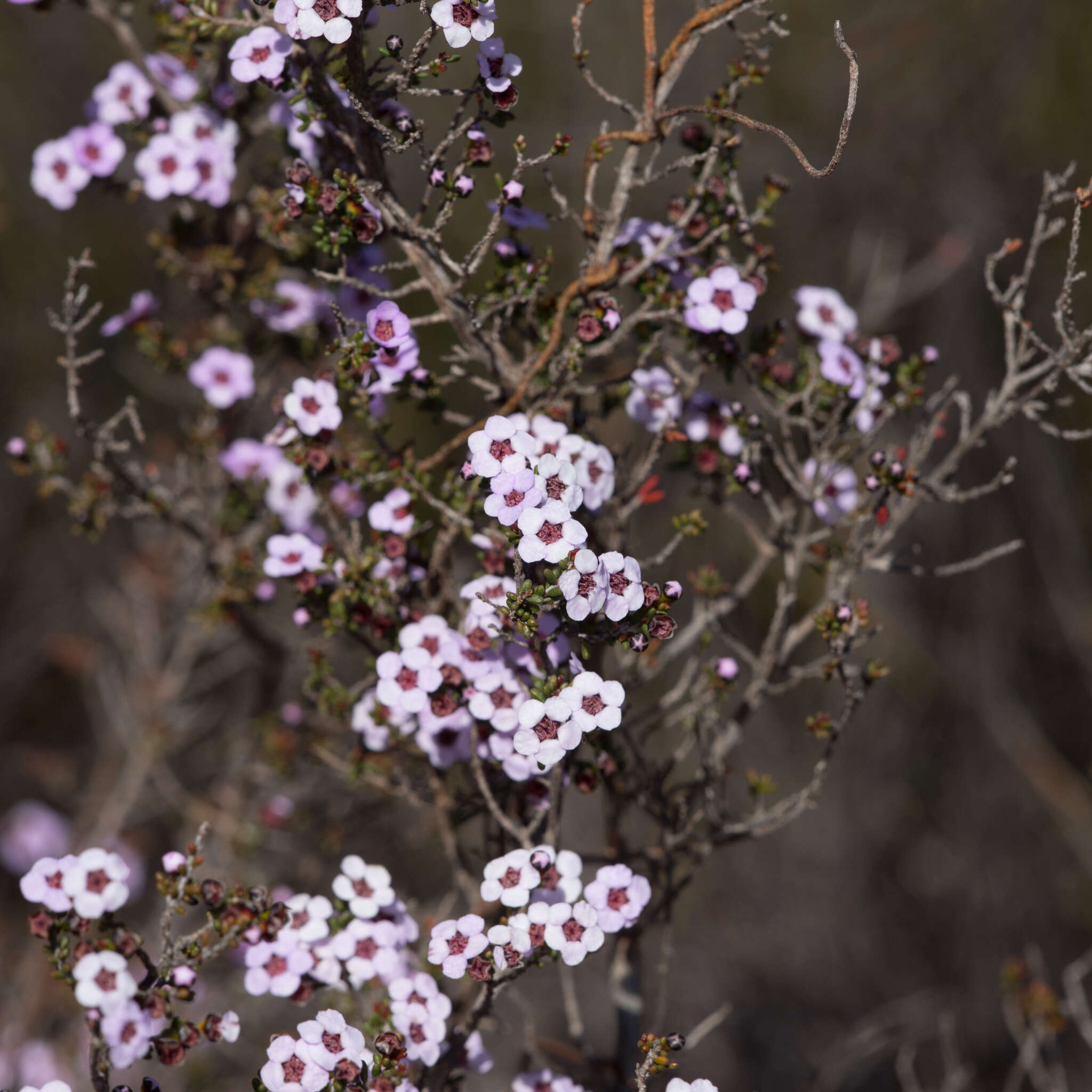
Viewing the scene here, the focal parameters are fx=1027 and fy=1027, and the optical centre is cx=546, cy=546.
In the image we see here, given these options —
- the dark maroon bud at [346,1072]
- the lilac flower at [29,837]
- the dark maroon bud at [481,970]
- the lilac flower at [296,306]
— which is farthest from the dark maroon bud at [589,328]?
the lilac flower at [29,837]

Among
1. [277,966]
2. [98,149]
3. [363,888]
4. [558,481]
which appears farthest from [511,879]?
[98,149]

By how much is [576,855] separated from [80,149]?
400cm

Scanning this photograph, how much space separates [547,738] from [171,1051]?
160cm

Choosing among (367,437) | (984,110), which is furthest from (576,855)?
(984,110)

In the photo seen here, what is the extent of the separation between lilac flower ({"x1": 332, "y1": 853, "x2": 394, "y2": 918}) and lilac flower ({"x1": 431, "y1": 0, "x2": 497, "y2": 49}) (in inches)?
111

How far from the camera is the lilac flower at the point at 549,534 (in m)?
2.96

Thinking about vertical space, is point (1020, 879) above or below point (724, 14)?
below

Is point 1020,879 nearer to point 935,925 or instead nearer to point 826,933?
point 935,925

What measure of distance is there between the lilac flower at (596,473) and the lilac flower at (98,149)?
2884mm

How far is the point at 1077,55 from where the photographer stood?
33.6 ft

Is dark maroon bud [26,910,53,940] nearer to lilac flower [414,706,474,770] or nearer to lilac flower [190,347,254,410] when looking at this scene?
lilac flower [414,706,474,770]

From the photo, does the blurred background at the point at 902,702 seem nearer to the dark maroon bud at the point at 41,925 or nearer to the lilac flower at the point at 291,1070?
the dark maroon bud at the point at 41,925

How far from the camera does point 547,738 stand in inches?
124

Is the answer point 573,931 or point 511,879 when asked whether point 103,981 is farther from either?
point 573,931
